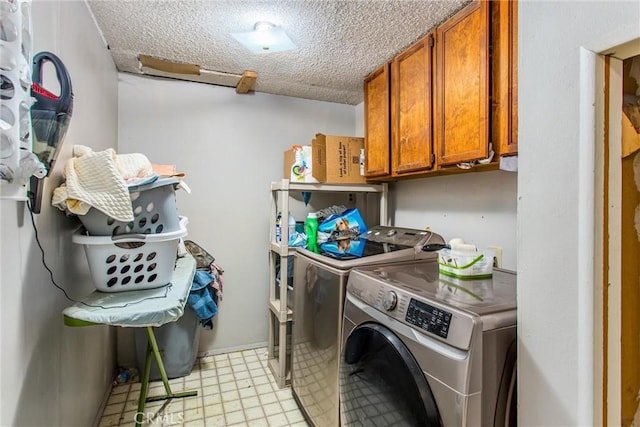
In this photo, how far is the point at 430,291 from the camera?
42.6 inches

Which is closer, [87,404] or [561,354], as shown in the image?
[561,354]

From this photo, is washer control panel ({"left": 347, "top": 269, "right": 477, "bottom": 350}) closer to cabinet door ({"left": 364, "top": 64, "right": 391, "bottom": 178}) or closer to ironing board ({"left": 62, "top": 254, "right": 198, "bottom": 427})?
ironing board ({"left": 62, "top": 254, "right": 198, "bottom": 427})

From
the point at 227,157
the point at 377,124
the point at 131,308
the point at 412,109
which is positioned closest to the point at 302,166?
the point at 377,124

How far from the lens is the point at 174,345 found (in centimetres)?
219

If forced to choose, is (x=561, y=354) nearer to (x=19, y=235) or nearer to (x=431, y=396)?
(x=431, y=396)

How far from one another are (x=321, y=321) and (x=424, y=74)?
4.65 ft

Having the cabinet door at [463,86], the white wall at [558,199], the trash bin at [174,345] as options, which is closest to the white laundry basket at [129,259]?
the trash bin at [174,345]

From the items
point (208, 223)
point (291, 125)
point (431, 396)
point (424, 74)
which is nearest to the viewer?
point (431, 396)

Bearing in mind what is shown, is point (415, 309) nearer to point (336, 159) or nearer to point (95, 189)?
point (95, 189)

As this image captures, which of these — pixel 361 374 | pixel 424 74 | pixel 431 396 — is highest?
pixel 424 74

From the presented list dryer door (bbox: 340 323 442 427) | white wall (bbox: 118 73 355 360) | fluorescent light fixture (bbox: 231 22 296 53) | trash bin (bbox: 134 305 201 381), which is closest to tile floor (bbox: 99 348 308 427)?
trash bin (bbox: 134 305 201 381)

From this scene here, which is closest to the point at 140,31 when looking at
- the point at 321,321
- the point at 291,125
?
the point at 291,125

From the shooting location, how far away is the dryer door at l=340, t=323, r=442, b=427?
3.07ft

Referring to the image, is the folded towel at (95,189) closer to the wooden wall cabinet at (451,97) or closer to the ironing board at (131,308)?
the ironing board at (131,308)
